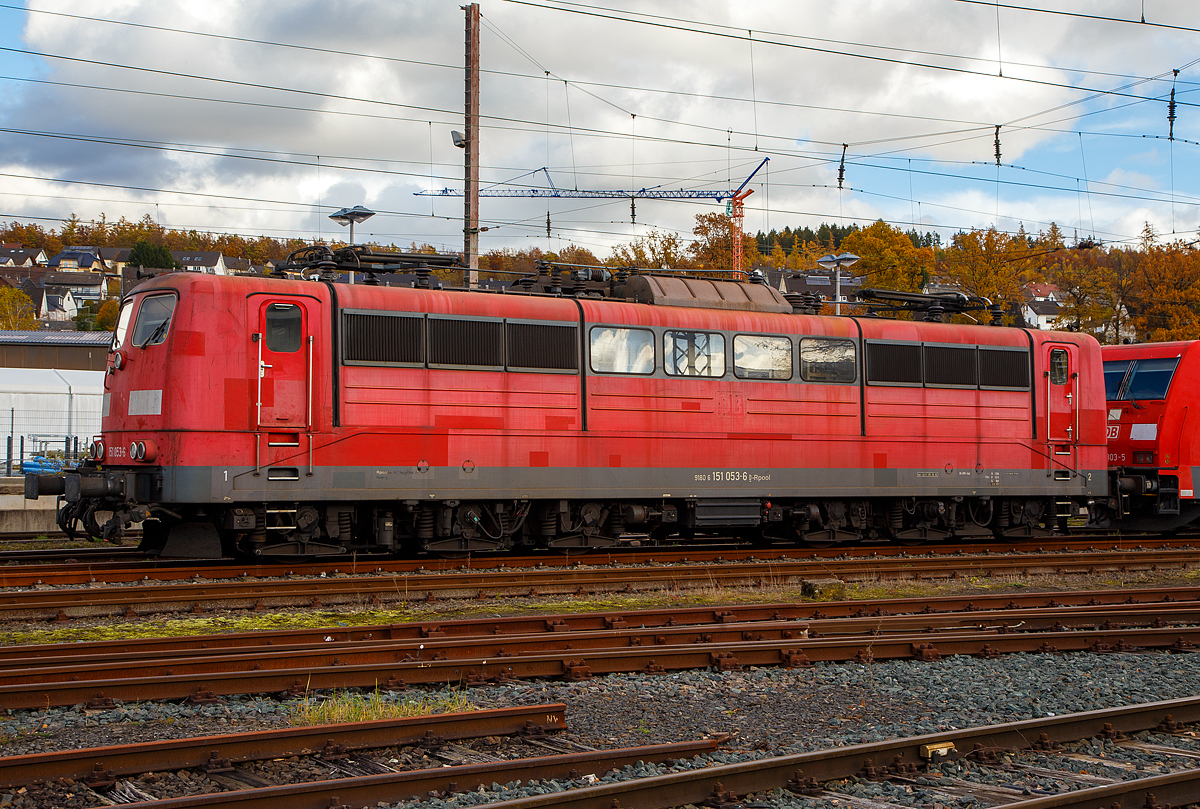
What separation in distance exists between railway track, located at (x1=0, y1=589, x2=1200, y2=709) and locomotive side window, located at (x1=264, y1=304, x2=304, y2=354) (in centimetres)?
512

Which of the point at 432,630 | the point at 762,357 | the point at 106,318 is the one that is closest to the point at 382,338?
the point at 432,630

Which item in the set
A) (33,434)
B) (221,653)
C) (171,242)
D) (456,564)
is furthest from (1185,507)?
(171,242)

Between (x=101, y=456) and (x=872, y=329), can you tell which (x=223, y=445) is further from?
(x=872, y=329)

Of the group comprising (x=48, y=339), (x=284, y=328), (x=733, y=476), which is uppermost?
(x=48, y=339)

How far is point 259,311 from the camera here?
12.8m

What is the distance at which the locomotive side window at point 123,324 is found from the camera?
43.7ft

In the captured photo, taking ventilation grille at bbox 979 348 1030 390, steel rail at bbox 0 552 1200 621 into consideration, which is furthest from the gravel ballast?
ventilation grille at bbox 979 348 1030 390

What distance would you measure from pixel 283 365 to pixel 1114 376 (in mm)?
16735

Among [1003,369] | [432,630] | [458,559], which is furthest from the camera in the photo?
[1003,369]

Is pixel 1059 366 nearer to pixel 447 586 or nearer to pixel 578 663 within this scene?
pixel 447 586

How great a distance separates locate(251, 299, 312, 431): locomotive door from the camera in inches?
502

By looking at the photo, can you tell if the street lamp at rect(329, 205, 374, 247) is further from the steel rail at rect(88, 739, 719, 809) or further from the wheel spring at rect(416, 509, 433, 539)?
the steel rail at rect(88, 739, 719, 809)

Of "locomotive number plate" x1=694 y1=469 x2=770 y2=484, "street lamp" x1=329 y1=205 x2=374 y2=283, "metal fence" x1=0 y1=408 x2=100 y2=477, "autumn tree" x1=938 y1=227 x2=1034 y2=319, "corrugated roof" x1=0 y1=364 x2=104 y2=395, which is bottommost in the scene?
"locomotive number plate" x1=694 y1=469 x2=770 y2=484

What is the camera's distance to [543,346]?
1444cm
